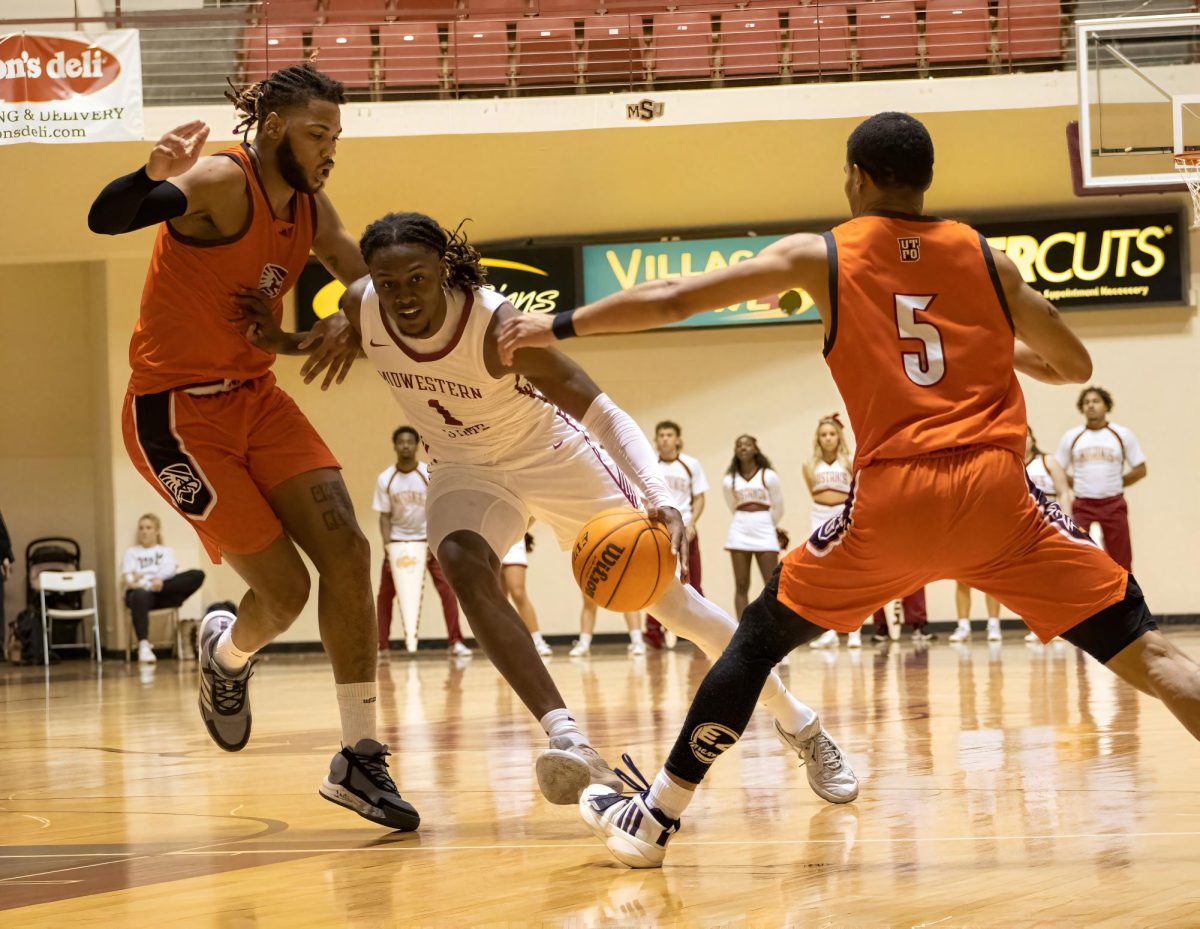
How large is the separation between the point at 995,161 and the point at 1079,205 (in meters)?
1.22

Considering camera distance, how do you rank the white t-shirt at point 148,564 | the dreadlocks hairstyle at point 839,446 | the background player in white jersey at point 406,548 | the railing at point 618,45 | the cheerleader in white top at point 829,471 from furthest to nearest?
the white t-shirt at point 148,564 < the railing at point 618,45 < the background player in white jersey at point 406,548 < the dreadlocks hairstyle at point 839,446 < the cheerleader in white top at point 829,471

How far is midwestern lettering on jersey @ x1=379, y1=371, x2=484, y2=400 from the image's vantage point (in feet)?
14.0

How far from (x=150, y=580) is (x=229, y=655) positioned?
10.1 meters

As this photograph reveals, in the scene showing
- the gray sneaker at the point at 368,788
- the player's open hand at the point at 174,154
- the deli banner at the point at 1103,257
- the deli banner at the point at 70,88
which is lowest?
the gray sneaker at the point at 368,788

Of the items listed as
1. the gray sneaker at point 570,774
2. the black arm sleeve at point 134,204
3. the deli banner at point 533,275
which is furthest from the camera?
the deli banner at point 533,275

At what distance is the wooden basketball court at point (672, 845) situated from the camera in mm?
2918

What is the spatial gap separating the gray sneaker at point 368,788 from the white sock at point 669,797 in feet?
3.08

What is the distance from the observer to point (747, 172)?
14133mm

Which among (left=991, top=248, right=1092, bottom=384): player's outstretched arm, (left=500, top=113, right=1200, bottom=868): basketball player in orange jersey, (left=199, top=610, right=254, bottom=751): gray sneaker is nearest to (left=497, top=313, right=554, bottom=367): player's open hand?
(left=500, top=113, right=1200, bottom=868): basketball player in orange jersey

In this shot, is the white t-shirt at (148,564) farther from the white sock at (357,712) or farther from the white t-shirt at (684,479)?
the white sock at (357,712)

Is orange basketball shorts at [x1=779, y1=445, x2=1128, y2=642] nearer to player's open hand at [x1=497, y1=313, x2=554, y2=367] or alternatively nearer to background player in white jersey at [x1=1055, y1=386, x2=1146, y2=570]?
player's open hand at [x1=497, y1=313, x2=554, y2=367]

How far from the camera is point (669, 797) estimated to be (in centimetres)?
334

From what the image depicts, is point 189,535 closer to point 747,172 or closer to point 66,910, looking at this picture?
point 747,172

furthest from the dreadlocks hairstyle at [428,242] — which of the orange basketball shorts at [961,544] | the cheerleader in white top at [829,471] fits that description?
the cheerleader in white top at [829,471]
